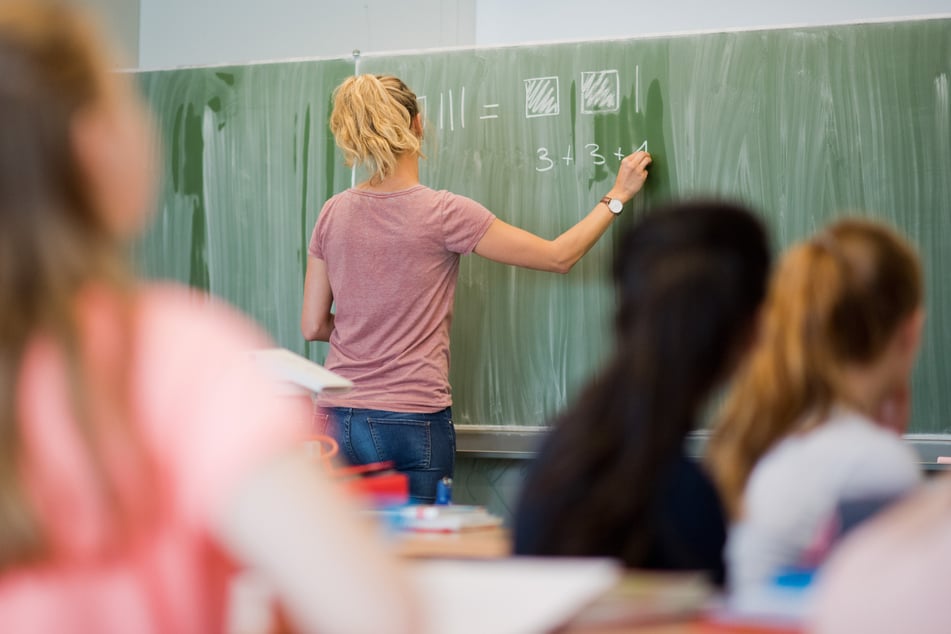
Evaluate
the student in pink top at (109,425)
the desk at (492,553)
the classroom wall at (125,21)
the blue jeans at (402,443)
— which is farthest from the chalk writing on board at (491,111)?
the student in pink top at (109,425)

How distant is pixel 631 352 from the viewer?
4.17ft

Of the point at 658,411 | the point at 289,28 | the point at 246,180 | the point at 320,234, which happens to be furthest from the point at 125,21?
the point at 658,411

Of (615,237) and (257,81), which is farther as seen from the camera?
(257,81)

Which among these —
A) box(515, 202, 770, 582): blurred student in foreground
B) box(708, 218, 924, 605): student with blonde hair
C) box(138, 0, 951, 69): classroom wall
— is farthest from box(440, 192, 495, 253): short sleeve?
box(515, 202, 770, 582): blurred student in foreground

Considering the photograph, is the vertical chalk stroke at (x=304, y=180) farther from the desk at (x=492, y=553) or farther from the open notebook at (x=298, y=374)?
the desk at (x=492, y=553)

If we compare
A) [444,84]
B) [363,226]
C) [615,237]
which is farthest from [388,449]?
[444,84]

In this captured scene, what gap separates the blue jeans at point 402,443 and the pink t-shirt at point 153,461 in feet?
7.08

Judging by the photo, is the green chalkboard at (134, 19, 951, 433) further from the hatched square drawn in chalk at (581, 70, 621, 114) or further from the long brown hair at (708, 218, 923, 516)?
the long brown hair at (708, 218, 923, 516)

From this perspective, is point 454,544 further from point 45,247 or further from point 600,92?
point 600,92

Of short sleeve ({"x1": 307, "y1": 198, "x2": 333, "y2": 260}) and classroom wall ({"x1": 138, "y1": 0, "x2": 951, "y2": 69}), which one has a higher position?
classroom wall ({"x1": 138, "y1": 0, "x2": 951, "y2": 69})

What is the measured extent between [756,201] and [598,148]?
48 cm

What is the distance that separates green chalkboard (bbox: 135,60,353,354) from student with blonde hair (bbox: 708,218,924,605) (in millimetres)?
2213

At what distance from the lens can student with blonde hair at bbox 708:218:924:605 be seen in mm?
1389

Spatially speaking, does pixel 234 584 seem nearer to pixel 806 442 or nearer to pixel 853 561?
pixel 853 561
